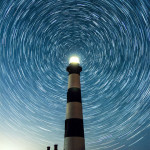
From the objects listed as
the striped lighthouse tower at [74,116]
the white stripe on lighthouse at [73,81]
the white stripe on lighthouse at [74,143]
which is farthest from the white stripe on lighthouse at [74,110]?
the white stripe on lighthouse at [73,81]

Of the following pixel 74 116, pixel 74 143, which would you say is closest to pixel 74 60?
pixel 74 116

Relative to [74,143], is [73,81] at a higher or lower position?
higher

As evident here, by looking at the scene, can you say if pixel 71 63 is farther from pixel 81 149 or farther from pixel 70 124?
pixel 81 149

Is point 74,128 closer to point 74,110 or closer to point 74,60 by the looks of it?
point 74,110

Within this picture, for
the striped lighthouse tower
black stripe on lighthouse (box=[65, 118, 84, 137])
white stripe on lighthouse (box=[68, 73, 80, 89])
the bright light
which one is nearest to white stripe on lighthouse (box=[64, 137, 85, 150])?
the striped lighthouse tower

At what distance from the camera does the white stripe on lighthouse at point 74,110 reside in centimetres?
967

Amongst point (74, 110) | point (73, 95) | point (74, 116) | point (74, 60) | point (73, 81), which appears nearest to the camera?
point (74, 116)

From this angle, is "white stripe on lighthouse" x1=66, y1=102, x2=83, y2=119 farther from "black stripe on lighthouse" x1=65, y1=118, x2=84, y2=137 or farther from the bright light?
the bright light

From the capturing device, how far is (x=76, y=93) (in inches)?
421

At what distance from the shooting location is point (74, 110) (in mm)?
9852

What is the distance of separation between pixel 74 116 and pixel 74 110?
0.41m

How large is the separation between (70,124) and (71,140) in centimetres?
93

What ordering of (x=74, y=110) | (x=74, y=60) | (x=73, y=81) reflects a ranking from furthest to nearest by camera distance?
(x=74, y=60) < (x=73, y=81) < (x=74, y=110)

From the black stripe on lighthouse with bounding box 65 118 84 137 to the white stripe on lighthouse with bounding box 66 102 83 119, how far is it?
0.25 metres
